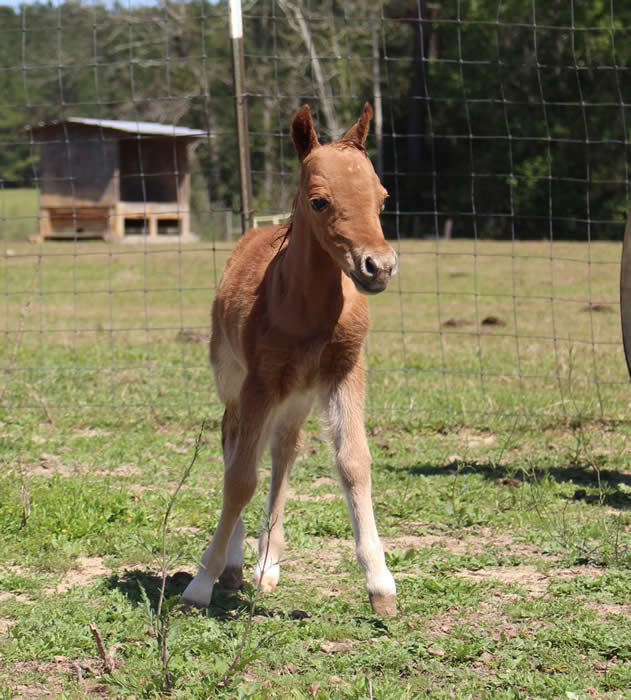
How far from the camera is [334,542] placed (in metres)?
4.61

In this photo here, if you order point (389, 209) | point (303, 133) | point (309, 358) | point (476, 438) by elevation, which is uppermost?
point (303, 133)

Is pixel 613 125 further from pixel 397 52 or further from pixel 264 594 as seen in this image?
pixel 264 594

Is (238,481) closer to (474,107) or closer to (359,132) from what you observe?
(359,132)

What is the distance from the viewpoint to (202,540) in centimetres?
452

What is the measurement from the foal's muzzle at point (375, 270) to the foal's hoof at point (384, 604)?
1.22 meters

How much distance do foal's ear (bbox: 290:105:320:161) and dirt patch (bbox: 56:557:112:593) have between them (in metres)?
2.02

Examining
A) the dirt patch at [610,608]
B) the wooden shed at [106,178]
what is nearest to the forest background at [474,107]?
the wooden shed at [106,178]

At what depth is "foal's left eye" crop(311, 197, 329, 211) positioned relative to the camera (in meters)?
3.41

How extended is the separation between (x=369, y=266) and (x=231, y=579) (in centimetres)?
166

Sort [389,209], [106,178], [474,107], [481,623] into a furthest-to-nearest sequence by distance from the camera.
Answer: [474,107], [389,209], [106,178], [481,623]

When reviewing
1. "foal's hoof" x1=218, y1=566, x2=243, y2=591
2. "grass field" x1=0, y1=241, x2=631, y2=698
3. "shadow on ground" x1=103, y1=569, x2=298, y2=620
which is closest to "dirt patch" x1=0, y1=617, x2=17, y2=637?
"grass field" x1=0, y1=241, x2=631, y2=698

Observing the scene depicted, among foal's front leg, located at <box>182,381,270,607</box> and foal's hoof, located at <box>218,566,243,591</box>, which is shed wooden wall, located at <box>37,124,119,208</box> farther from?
foal's front leg, located at <box>182,381,270,607</box>

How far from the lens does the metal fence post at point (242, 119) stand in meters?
6.77

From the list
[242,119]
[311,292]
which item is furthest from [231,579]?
[242,119]
